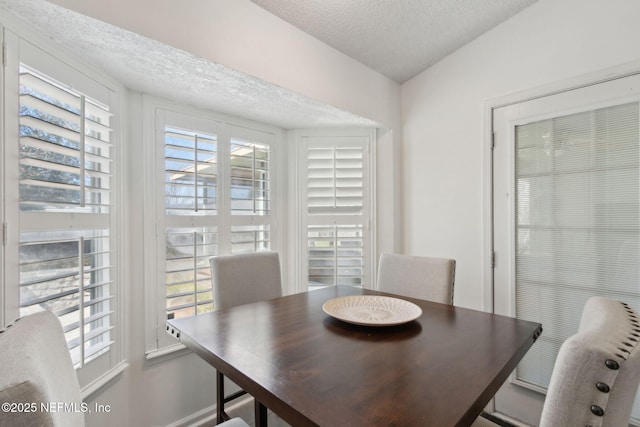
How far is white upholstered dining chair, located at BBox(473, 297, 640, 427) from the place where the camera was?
1.73 feet

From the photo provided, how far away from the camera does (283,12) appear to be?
1.64m

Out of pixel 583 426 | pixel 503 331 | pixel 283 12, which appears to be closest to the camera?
pixel 583 426

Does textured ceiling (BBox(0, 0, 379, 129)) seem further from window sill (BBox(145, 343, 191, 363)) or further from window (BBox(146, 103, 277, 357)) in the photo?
window sill (BBox(145, 343, 191, 363))

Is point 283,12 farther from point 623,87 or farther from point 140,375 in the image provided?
point 140,375

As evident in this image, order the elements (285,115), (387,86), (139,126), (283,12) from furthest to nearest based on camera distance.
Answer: (387,86) < (285,115) < (139,126) < (283,12)

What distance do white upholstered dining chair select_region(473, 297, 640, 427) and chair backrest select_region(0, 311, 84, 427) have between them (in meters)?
0.87

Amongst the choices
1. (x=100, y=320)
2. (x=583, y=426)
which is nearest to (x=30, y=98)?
(x=100, y=320)

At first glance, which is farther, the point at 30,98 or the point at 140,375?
the point at 140,375

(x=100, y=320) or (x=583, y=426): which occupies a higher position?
(x=583, y=426)

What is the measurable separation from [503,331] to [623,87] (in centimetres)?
145

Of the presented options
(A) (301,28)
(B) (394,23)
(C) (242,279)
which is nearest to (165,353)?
(C) (242,279)

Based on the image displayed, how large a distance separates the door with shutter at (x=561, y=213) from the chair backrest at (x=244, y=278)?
1.51 metres

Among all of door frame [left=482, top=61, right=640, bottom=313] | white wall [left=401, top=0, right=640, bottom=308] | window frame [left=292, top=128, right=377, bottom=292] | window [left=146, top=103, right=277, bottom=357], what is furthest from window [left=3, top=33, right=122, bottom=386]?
door frame [left=482, top=61, right=640, bottom=313]

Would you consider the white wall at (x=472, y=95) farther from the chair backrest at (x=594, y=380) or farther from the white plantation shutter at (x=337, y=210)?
the chair backrest at (x=594, y=380)
